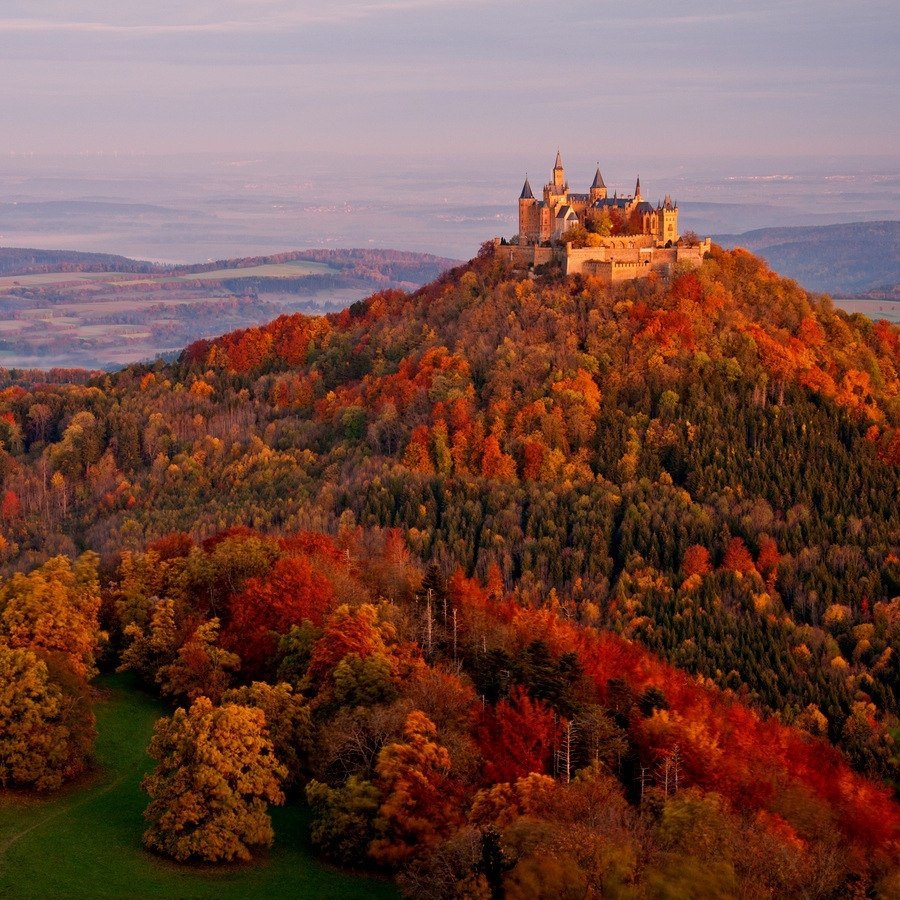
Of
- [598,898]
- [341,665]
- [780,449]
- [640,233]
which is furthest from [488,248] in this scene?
[598,898]

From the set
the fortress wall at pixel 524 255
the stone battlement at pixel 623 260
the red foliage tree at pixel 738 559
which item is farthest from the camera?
the fortress wall at pixel 524 255

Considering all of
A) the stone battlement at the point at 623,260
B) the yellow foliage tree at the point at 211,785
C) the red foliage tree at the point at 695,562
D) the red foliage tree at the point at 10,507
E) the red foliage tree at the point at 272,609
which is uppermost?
the stone battlement at the point at 623,260

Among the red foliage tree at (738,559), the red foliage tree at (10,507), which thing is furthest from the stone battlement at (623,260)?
the red foliage tree at (10,507)

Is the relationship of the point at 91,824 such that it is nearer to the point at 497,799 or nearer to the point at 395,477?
the point at 497,799

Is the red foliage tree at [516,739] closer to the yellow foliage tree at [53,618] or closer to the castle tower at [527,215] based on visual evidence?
the yellow foliage tree at [53,618]

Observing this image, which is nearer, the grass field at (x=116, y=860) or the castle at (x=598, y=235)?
the grass field at (x=116, y=860)
